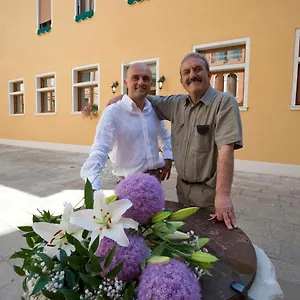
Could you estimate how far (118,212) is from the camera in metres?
0.60

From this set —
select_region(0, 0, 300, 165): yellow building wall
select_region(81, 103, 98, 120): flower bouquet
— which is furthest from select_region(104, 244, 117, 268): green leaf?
select_region(81, 103, 98, 120): flower bouquet

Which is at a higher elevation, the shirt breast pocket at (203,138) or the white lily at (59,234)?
the shirt breast pocket at (203,138)

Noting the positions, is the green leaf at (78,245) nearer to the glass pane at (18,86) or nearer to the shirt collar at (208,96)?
the shirt collar at (208,96)

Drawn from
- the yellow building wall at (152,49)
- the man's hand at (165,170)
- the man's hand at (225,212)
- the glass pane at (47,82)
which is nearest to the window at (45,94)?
the glass pane at (47,82)

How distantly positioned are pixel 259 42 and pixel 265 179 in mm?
2814

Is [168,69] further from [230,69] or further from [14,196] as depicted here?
[14,196]

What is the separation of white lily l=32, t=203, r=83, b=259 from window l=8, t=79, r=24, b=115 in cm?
1164

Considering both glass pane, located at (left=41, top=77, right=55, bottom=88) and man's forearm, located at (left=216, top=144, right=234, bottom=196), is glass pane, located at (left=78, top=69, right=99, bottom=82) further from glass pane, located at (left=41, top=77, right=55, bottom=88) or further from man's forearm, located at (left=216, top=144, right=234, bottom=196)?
man's forearm, located at (left=216, top=144, right=234, bottom=196)

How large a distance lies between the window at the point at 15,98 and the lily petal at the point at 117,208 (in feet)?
38.5

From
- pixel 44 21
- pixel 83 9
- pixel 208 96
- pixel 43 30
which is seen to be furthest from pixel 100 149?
pixel 44 21

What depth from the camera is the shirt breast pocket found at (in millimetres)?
1443

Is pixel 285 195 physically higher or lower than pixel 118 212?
lower

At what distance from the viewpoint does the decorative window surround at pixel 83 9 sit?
27.0 feet

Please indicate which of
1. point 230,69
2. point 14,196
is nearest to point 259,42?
point 230,69
